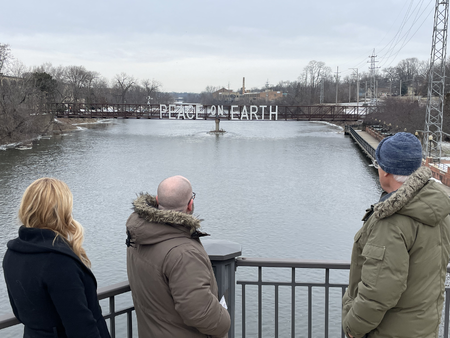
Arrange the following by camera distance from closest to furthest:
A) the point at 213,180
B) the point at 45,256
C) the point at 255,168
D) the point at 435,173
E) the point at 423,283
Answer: the point at 45,256 < the point at 423,283 < the point at 435,173 < the point at 213,180 < the point at 255,168

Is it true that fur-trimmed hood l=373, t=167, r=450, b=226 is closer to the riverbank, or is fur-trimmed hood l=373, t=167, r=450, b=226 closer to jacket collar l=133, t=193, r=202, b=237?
jacket collar l=133, t=193, r=202, b=237

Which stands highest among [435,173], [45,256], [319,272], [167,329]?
[45,256]

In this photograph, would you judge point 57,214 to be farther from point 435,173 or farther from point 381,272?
point 435,173

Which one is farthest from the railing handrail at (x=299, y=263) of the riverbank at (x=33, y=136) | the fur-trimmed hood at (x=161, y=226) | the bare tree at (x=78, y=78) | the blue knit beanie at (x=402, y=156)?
the bare tree at (x=78, y=78)

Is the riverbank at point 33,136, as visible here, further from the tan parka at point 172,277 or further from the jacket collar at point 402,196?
the jacket collar at point 402,196

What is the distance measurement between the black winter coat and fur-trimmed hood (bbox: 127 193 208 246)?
29cm

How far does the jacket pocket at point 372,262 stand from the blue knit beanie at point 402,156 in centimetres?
40

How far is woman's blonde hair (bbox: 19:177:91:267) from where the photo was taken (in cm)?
190

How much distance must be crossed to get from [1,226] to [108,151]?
888 inches

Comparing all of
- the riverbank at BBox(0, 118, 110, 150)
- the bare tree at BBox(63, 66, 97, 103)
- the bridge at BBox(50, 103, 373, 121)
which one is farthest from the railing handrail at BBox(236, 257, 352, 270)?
the bare tree at BBox(63, 66, 97, 103)

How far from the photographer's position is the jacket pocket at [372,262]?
6.20ft

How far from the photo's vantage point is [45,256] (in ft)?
6.09

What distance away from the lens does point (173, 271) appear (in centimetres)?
203

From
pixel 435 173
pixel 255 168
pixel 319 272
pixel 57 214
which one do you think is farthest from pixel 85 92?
pixel 57 214
